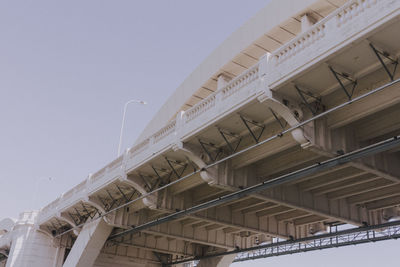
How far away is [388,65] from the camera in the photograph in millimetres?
16000

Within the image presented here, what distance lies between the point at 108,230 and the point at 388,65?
1158 inches

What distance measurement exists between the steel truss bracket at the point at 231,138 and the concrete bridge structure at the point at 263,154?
0.26ft

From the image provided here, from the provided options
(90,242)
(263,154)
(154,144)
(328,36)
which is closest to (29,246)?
(90,242)

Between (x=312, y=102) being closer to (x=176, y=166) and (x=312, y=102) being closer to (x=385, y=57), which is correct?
(x=385, y=57)

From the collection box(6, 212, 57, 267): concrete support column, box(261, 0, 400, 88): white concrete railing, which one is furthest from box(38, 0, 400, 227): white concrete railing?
box(6, 212, 57, 267): concrete support column

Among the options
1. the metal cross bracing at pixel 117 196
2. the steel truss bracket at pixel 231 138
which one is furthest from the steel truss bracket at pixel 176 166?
the metal cross bracing at pixel 117 196

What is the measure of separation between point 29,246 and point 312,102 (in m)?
40.3

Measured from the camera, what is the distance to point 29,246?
4859cm

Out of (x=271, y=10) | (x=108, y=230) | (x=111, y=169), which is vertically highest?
(x=271, y=10)

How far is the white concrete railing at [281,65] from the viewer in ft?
47.2

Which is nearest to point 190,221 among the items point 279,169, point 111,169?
point 111,169

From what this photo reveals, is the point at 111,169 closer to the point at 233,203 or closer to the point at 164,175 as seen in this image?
the point at 164,175

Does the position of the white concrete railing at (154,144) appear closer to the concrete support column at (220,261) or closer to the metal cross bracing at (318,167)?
the metal cross bracing at (318,167)

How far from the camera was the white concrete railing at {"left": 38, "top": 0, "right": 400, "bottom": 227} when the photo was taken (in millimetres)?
14383
